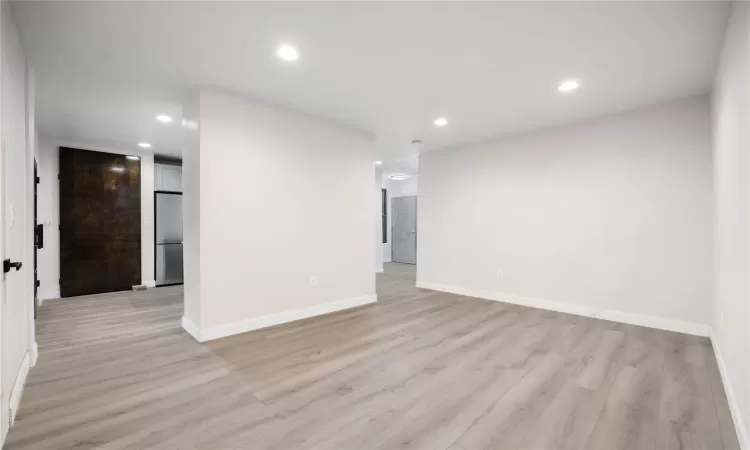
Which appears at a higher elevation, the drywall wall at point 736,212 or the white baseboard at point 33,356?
the drywall wall at point 736,212

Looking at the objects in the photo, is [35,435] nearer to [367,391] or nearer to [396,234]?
[367,391]

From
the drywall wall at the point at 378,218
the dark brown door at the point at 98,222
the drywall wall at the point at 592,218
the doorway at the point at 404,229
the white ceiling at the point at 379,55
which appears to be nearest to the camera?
the white ceiling at the point at 379,55

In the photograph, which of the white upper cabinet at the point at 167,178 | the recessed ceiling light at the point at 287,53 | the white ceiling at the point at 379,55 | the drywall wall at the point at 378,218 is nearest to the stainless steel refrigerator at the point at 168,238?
the white upper cabinet at the point at 167,178

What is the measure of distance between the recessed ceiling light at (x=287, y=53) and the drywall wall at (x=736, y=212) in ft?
8.67

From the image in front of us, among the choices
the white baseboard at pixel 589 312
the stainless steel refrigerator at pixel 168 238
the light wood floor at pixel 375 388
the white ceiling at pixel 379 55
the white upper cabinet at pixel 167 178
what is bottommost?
the light wood floor at pixel 375 388

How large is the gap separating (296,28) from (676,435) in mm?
3342

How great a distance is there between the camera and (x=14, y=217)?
211cm

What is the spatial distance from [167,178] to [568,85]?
255 inches

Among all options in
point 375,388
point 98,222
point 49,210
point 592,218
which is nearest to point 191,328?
point 375,388

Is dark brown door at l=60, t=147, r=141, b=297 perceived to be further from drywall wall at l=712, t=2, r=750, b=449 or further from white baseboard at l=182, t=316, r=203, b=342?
drywall wall at l=712, t=2, r=750, b=449

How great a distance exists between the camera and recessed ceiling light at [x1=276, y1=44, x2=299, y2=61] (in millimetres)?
2469

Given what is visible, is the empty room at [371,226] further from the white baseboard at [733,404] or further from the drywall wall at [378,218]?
the drywall wall at [378,218]

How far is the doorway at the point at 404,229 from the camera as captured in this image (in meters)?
9.51

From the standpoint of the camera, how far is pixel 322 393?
88.3 inches
